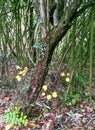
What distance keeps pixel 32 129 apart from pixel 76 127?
34cm

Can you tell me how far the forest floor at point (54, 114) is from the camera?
201cm

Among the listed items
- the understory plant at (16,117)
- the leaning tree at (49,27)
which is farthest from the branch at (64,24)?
the understory plant at (16,117)

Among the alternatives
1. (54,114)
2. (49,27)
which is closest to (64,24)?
(49,27)

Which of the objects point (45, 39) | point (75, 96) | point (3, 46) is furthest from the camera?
point (3, 46)

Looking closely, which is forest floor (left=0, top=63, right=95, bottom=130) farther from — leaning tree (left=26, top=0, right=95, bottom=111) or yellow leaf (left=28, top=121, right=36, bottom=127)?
leaning tree (left=26, top=0, right=95, bottom=111)

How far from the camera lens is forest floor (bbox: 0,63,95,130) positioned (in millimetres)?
2012

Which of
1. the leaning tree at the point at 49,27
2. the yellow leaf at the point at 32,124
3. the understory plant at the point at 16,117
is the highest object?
the leaning tree at the point at 49,27

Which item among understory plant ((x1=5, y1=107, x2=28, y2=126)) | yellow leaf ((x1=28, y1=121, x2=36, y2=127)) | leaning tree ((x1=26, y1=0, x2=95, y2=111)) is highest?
leaning tree ((x1=26, y1=0, x2=95, y2=111))

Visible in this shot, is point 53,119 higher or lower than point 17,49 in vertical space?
lower

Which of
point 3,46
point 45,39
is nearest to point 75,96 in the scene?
point 45,39

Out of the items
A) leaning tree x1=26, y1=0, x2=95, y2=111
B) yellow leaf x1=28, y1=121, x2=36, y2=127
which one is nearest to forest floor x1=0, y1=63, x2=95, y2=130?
yellow leaf x1=28, y1=121, x2=36, y2=127

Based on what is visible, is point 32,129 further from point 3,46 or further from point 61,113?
point 3,46

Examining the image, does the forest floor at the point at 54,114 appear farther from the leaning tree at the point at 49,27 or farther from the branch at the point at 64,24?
the branch at the point at 64,24

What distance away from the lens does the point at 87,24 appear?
6.76ft
